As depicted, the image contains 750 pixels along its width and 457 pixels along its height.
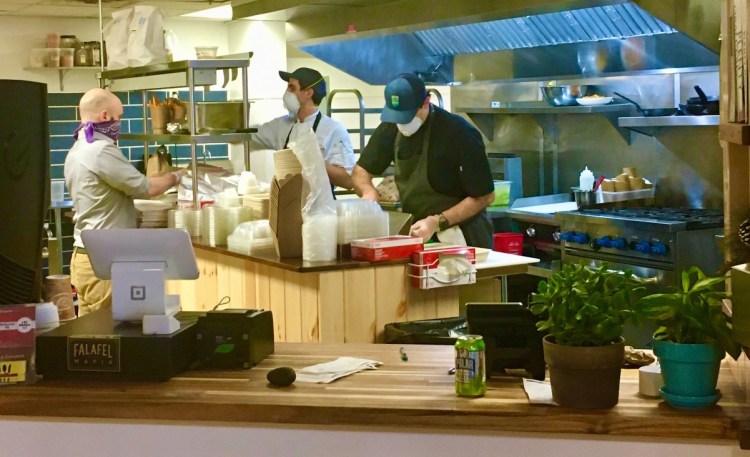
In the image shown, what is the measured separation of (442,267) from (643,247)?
62.3 inches

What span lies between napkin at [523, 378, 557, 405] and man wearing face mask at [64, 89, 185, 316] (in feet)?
11.3

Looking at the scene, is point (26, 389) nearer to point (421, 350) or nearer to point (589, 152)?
point (421, 350)

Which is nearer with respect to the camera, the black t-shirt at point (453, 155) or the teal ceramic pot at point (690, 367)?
the teal ceramic pot at point (690, 367)

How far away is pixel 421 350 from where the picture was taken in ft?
10.3

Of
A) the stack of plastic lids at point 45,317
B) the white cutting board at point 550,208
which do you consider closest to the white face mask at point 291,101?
the white cutting board at point 550,208

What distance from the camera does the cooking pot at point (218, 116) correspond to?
228 inches

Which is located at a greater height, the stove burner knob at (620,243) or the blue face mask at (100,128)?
the blue face mask at (100,128)

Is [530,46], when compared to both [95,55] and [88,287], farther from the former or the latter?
[95,55]

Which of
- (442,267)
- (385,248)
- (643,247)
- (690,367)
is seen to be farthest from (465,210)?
(690,367)

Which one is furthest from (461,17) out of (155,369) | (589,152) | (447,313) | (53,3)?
(155,369)

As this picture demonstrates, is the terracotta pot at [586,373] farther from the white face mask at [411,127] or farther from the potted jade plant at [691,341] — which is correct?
the white face mask at [411,127]

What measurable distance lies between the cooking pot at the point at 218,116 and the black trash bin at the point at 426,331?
1.93 meters

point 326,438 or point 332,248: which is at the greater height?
point 332,248

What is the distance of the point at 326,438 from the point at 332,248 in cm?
210
